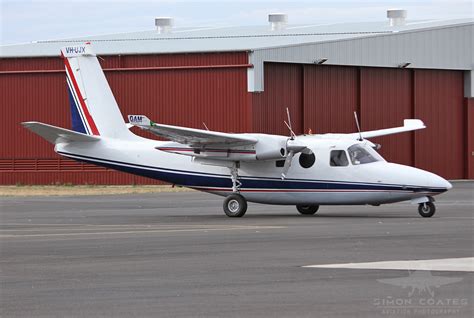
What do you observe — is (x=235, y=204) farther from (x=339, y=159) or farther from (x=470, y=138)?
(x=470, y=138)

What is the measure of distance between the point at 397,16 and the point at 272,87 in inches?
509

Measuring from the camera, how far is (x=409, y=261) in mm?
14648

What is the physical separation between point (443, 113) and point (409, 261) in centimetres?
3899

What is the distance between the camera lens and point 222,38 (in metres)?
52.1

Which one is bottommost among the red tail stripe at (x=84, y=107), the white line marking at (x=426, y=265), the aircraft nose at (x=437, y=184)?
the white line marking at (x=426, y=265)

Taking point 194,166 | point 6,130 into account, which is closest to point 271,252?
point 194,166

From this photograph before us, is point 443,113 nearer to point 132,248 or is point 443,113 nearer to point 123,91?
point 123,91

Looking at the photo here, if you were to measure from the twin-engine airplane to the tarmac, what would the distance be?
59 centimetres

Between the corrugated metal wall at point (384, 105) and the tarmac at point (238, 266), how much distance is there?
65.5 ft

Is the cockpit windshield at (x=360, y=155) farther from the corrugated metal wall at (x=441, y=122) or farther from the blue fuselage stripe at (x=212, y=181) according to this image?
the corrugated metal wall at (x=441, y=122)

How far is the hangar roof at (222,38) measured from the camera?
4681cm

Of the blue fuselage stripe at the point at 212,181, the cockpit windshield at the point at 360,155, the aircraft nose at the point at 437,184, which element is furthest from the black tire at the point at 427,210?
the cockpit windshield at the point at 360,155

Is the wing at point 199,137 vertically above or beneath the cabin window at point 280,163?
above

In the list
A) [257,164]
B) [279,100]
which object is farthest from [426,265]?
[279,100]
